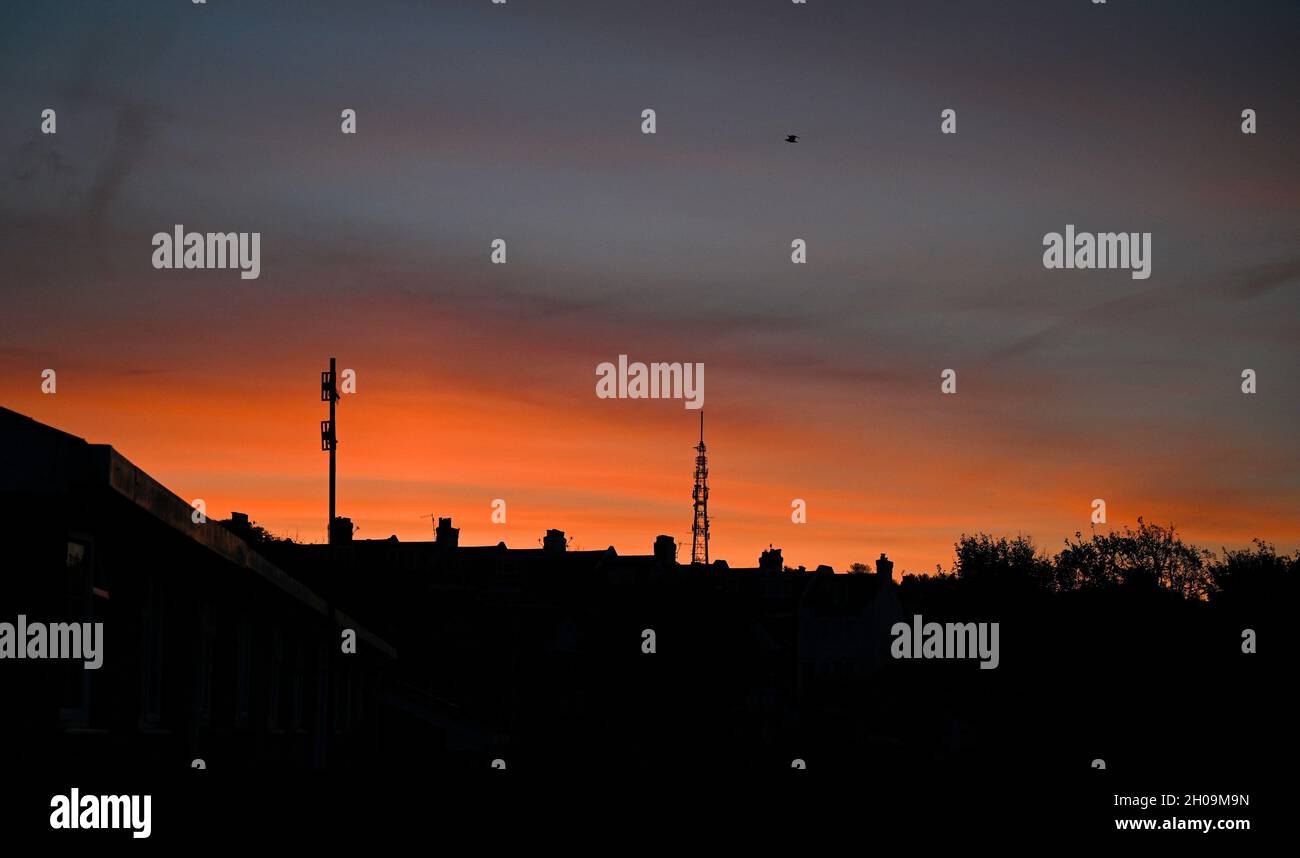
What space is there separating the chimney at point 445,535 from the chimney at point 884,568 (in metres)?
25.8

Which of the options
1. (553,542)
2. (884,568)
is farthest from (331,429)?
(884,568)

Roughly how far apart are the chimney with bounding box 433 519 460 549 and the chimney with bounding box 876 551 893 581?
1018 inches

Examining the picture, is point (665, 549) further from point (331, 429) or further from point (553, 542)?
point (331, 429)

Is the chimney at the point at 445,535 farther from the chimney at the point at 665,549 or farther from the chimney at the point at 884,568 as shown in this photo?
the chimney at the point at 884,568

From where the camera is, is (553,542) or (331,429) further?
(553,542)

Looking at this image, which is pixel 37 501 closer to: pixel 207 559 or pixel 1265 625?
pixel 207 559

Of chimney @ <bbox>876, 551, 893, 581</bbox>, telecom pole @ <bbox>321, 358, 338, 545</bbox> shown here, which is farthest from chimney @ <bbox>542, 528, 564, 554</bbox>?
telecom pole @ <bbox>321, 358, 338, 545</bbox>

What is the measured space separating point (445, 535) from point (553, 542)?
20.1 feet

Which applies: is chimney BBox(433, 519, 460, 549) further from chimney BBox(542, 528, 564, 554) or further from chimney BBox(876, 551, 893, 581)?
chimney BBox(876, 551, 893, 581)

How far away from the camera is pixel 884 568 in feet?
303

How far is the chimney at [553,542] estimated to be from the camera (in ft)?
267

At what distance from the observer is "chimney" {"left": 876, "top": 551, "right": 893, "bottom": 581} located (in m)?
91.2
